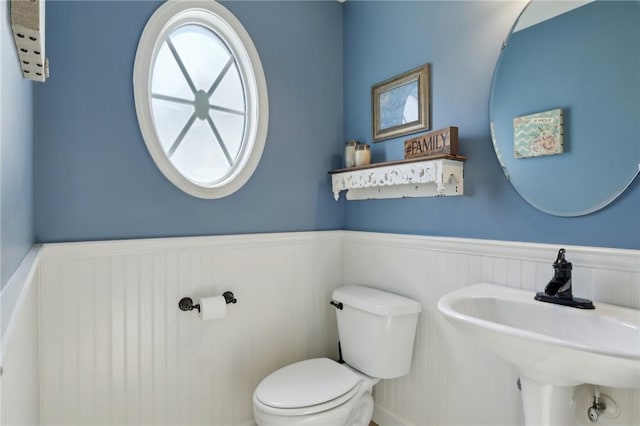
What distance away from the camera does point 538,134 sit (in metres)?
1.35

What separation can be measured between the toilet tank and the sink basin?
0.39 m

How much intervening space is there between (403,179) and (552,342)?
0.94 m

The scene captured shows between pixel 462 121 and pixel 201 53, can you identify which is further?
pixel 201 53

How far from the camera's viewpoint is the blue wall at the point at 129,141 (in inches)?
56.7

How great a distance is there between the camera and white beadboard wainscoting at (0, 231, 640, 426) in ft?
4.58

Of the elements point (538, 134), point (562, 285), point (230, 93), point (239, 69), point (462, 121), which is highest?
point (239, 69)

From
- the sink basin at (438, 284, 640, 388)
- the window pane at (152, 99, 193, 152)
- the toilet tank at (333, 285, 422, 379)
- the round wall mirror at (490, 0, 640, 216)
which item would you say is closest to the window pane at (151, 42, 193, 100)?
the window pane at (152, 99, 193, 152)

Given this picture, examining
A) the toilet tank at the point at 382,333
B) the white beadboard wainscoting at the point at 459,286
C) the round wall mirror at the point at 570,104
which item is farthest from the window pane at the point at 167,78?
the round wall mirror at the point at 570,104

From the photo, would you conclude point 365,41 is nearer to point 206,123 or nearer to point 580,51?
point 206,123

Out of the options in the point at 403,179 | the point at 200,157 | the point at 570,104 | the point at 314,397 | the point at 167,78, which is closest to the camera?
the point at 570,104

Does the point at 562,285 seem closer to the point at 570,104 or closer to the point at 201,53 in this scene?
the point at 570,104

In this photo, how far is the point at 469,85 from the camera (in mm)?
1571

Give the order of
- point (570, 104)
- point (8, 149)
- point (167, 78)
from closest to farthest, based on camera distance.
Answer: point (8, 149) < point (570, 104) < point (167, 78)

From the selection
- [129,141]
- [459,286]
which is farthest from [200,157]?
[459,286]
